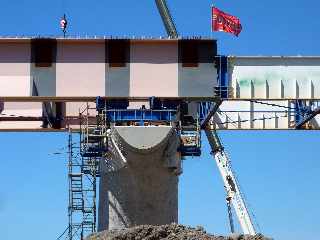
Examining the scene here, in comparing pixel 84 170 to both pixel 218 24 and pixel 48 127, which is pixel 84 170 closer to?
pixel 48 127

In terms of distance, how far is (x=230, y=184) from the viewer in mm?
57062

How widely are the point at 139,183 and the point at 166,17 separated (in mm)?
19558

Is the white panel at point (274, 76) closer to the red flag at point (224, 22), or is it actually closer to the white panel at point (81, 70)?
the red flag at point (224, 22)

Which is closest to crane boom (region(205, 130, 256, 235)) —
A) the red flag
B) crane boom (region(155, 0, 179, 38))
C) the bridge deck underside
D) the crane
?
the crane

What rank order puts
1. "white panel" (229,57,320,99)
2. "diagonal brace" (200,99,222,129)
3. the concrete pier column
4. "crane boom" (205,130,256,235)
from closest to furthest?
1. the concrete pier column
2. "diagonal brace" (200,99,222,129)
3. "white panel" (229,57,320,99)
4. "crane boom" (205,130,256,235)

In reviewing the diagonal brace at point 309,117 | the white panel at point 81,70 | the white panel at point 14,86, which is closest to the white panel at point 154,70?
the white panel at point 81,70

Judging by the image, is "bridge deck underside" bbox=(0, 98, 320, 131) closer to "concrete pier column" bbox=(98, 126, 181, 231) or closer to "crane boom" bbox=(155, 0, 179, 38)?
"concrete pier column" bbox=(98, 126, 181, 231)

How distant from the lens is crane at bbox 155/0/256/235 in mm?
53406

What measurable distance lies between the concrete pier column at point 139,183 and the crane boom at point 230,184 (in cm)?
1846

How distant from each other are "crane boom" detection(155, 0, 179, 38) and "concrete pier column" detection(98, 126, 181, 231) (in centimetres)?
1773

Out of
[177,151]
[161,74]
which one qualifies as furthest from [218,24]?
[177,151]

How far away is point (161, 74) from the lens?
37.2 metres

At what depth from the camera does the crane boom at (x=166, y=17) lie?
5244 cm

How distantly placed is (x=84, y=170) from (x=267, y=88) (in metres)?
9.86
